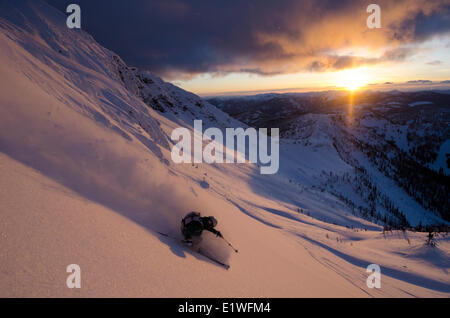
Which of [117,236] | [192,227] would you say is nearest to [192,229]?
[192,227]

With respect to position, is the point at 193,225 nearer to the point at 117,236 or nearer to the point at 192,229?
the point at 192,229

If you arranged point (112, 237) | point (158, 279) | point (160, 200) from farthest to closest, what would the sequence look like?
point (160, 200) → point (112, 237) → point (158, 279)

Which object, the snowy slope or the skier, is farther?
the skier

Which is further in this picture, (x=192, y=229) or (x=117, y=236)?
(x=192, y=229)

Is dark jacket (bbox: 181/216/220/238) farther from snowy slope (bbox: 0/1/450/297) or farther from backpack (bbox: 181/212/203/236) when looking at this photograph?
snowy slope (bbox: 0/1/450/297)

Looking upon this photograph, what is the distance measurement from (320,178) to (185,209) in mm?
25379

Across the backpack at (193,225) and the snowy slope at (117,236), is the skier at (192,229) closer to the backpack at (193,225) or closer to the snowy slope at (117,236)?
the backpack at (193,225)

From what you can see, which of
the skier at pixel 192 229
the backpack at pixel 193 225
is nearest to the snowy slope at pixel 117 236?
the skier at pixel 192 229

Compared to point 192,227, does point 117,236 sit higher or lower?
lower

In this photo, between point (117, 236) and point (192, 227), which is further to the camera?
point (192, 227)

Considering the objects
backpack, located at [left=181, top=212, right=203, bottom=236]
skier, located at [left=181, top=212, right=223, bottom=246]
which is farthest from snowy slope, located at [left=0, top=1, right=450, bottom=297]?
backpack, located at [left=181, top=212, right=203, bottom=236]
